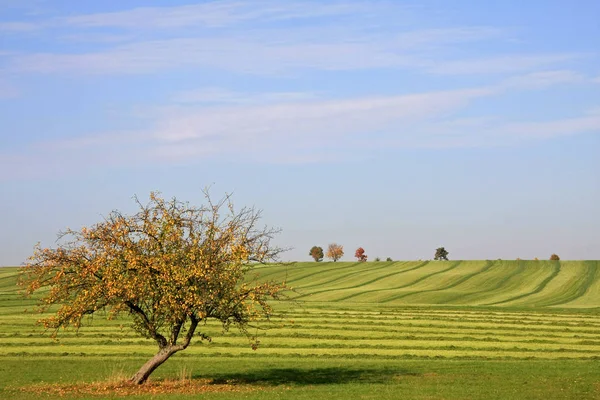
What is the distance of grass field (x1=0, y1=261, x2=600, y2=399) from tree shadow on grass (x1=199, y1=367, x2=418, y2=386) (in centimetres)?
6

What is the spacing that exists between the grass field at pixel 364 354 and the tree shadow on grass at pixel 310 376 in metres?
0.06

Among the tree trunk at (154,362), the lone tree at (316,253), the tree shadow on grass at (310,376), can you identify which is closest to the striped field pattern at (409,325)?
the tree shadow on grass at (310,376)

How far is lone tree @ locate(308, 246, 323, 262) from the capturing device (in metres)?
193

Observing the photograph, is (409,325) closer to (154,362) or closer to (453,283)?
(154,362)

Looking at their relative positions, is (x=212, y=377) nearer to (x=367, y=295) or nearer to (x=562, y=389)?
(x=562, y=389)

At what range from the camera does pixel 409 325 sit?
64.1m

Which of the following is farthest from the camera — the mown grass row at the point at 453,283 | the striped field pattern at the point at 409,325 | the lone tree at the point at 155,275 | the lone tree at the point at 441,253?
the lone tree at the point at 441,253

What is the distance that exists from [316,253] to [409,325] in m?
A: 129

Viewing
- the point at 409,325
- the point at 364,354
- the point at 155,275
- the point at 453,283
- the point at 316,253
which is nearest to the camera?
the point at 155,275

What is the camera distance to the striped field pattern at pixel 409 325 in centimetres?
5022

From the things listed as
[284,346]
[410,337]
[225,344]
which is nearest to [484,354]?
[410,337]

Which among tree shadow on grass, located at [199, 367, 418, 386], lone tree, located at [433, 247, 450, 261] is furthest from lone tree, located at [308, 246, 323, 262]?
tree shadow on grass, located at [199, 367, 418, 386]

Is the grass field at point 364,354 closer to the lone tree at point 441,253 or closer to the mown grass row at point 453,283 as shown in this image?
the mown grass row at point 453,283

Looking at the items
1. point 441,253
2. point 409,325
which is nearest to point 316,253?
point 441,253
